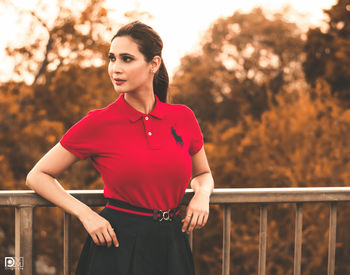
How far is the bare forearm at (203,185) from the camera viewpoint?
2141 mm

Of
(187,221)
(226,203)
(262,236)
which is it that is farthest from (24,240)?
(262,236)

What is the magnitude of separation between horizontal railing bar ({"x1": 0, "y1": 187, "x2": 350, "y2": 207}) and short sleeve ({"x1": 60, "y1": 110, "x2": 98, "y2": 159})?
28 cm

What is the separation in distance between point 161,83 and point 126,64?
13.1 inches

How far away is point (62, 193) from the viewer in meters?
1.91

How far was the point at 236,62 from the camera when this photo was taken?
22047mm

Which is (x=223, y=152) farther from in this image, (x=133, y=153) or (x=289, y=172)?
(x=133, y=153)

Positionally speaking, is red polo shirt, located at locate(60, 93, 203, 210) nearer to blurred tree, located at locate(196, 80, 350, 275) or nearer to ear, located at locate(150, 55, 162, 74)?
ear, located at locate(150, 55, 162, 74)

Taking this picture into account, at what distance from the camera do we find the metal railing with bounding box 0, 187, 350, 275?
205cm

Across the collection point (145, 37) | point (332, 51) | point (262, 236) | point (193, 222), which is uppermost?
point (332, 51)

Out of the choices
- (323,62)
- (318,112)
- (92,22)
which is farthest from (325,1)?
(92,22)

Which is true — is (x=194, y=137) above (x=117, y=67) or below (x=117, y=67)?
below

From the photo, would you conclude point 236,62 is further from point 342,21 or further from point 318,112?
point 318,112

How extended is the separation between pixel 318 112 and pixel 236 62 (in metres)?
7.80

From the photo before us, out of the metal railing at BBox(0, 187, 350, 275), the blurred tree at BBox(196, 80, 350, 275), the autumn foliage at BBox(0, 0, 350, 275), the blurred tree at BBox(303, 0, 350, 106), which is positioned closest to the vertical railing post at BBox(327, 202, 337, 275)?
the metal railing at BBox(0, 187, 350, 275)
